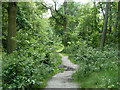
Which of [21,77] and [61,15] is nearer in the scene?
[21,77]

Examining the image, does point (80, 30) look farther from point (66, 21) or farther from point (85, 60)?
point (85, 60)

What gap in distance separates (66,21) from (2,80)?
16.1 metres

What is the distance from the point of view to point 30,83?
3.81 meters

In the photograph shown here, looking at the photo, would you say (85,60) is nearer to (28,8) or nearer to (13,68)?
(13,68)

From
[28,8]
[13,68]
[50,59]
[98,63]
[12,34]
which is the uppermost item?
[28,8]

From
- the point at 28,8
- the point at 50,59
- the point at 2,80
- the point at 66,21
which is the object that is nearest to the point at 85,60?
the point at 50,59

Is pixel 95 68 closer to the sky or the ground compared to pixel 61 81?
closer to the sky

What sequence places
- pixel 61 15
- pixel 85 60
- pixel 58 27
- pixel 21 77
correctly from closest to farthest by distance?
pixel 21 77 < pixel 85 60 < pixel 61 15 < pixel 58 27

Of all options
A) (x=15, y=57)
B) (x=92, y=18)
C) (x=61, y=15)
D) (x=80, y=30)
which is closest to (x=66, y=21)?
(x=61, y=15)

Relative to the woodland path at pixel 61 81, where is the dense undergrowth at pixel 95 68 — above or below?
above

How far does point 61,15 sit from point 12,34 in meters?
13.2

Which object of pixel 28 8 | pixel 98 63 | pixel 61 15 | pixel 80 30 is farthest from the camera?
pixel 61 15

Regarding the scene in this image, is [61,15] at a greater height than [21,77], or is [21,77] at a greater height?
[61,15]

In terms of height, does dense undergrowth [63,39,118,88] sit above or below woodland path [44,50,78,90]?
above
